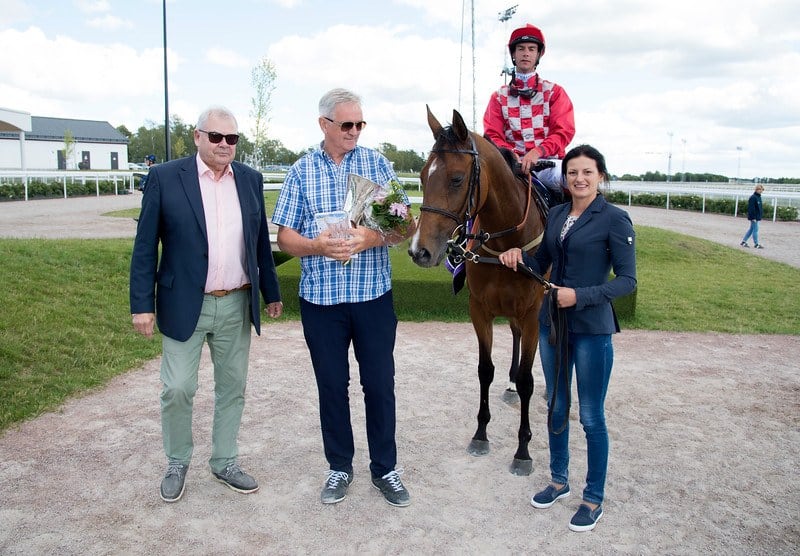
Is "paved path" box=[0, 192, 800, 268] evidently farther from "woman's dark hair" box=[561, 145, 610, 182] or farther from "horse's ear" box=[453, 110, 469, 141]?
"woman's dark hair" box=[561, 145, 610, 182]

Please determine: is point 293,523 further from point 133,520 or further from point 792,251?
point 792,251

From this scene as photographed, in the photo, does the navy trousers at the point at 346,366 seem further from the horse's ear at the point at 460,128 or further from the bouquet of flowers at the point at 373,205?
the horse's ear at the point at 460,128

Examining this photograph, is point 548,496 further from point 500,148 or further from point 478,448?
point 500,148

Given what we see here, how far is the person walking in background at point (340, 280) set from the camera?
3.19 meters

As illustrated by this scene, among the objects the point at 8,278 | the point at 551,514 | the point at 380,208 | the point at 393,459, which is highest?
the point at 380,208

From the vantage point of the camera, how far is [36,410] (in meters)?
4.79

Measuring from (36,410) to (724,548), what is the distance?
15.8 ft

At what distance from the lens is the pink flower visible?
3.13 metres

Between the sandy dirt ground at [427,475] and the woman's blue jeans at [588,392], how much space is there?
0.31 meters

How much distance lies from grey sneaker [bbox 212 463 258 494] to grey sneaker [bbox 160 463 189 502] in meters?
0.23

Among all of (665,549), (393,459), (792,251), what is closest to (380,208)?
(393,459)

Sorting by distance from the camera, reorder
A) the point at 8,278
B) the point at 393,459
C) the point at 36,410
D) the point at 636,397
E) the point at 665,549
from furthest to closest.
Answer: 1. the point at 8,278
2. the point at 636,397
3. the point at 36,410
4. the point at 393,459
5. the point at 665,549

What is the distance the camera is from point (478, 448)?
4262 mm

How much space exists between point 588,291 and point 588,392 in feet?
1.81
